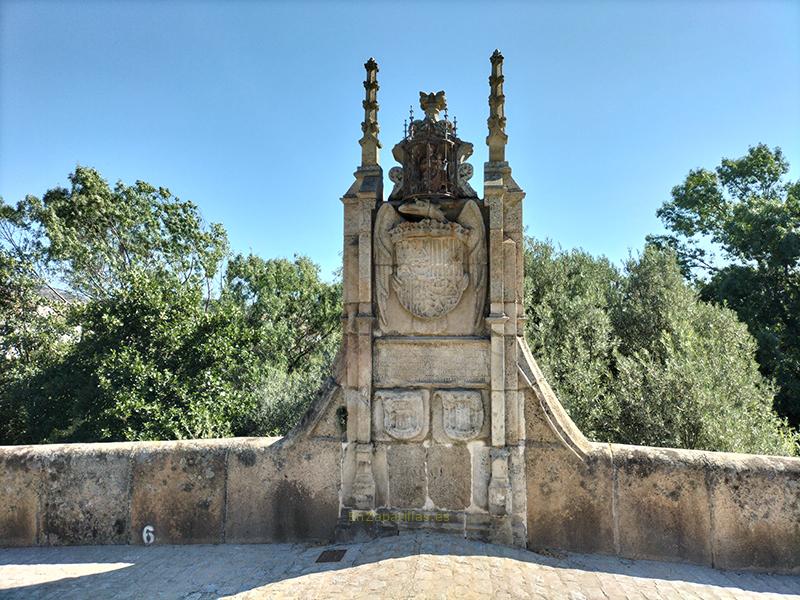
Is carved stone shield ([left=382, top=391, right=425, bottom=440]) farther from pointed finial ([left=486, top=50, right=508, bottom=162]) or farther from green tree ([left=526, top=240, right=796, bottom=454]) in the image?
green tree ([left=526, top=240, right=796, bottom=454])

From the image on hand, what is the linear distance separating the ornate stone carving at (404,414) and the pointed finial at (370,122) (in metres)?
2.37

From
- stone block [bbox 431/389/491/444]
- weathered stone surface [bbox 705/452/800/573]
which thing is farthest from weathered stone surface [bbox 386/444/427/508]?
weathered stone surface [bbox 705/452/800/573]

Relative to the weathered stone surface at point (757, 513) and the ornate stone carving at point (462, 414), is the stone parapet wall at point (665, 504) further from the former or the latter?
the ornate stone carving at point (462, 414)

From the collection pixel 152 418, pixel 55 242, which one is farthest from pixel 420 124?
pixel 55 242

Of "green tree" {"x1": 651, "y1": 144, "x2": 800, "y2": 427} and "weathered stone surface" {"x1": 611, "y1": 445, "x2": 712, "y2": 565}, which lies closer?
"weathered stone surface" {"x1": 611, "y1": 445, "x2": 712, "y2": 565}

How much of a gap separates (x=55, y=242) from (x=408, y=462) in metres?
12.6

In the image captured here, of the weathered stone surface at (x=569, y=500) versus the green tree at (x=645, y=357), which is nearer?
the weathered stone surface at (x=569, y=500)

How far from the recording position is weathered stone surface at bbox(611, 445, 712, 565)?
14.1 ft

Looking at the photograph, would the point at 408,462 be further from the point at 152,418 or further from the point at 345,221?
the point at 152,418

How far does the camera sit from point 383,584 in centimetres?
366

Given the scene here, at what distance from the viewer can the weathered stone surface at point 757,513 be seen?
417 centimetres

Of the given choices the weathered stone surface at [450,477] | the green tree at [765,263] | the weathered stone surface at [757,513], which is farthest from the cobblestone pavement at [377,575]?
the green tree at [765,263]

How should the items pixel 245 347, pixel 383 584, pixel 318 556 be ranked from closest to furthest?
pixel 383 584 → pixel 318 556 → pixel 245 347

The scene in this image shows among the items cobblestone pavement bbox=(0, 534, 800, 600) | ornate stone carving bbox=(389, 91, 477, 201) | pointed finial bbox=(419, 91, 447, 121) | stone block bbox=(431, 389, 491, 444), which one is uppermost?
pointed finial bbox=(419, 91, 447, 121)
